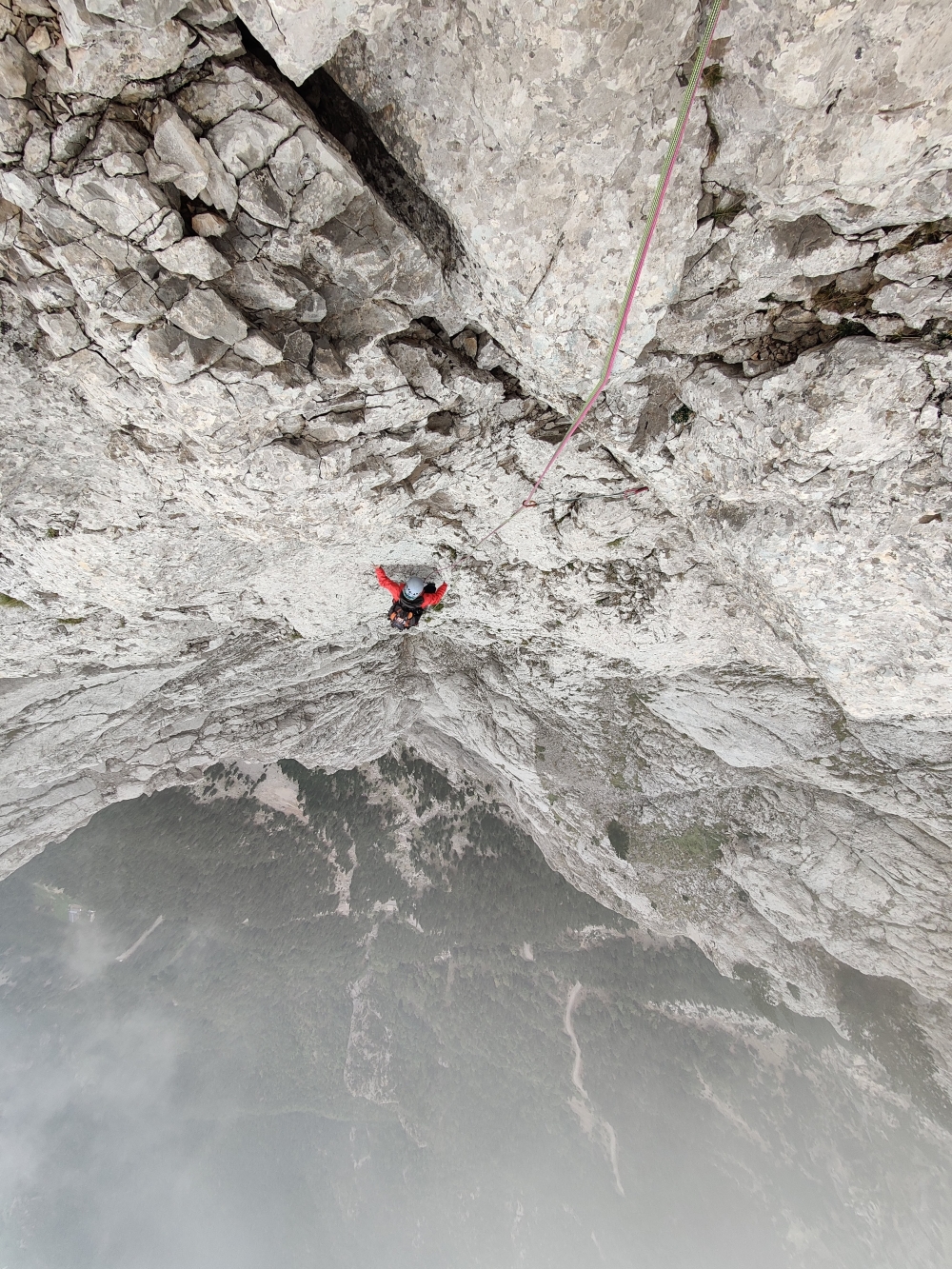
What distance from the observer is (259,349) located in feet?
13.8

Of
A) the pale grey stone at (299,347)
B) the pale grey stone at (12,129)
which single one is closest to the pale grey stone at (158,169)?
the pale grey stone at (12,129)

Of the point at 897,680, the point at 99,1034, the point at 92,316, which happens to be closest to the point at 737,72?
the point at 92,316

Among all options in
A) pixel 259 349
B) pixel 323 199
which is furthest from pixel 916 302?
pixel 259 349

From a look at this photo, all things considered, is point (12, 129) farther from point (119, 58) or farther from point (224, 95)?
point (224, 95)

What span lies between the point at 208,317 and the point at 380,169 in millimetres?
1781

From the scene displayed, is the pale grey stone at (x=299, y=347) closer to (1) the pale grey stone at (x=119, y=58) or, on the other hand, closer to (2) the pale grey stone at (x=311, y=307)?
(2) the pale grey stone at (x=311, y=307)

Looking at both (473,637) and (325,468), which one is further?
(473,637)

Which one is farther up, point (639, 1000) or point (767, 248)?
point (767, 248)

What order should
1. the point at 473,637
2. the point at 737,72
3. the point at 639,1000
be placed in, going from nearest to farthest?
the point at 737,72 < the point at 473,637 < the point at 639,1000

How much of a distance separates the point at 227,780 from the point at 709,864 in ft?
58.0

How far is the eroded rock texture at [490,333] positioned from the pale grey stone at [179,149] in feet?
0.06

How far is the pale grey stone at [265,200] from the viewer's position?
141 inches

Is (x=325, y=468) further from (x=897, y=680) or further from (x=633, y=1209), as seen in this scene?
(x=633, y=1209)

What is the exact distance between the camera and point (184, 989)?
21297 millimetres
